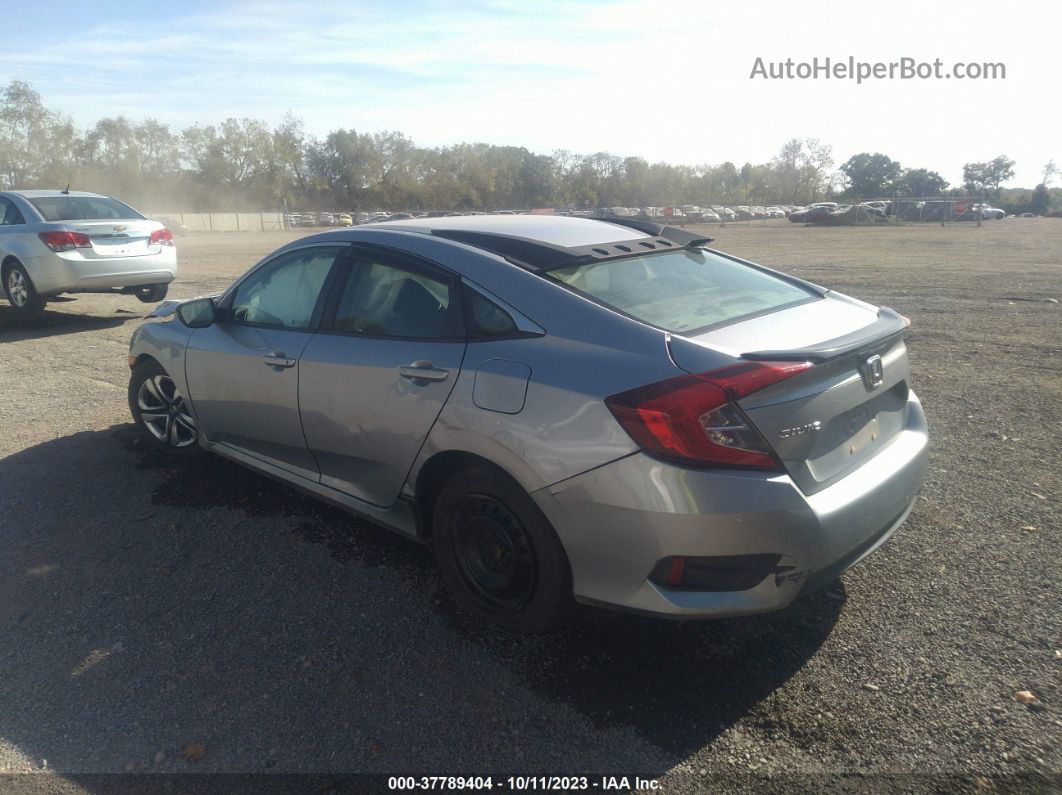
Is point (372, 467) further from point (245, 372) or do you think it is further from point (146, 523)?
point (146, 523)

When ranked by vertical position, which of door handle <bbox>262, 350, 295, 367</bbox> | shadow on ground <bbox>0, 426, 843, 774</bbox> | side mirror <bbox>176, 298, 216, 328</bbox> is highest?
side mirror <bbox>176, 298, 216, 328</bbox>

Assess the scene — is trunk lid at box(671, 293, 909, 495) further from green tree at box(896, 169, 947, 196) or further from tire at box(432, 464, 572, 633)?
green tree at box(896, 169, 947, 196)

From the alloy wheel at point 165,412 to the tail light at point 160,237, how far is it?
6316 mm

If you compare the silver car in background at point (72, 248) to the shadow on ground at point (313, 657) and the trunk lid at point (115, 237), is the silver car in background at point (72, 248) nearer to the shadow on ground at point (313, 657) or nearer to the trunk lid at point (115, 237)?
the trunk lid at point (115, 237)

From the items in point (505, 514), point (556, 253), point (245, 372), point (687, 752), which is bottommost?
point (687, 752)

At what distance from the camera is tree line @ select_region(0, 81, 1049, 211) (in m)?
83.8

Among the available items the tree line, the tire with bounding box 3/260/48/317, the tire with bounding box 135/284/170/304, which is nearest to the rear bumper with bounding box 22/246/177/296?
the tire with bounding box 3/260/48/317

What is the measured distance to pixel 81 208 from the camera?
10.6 m

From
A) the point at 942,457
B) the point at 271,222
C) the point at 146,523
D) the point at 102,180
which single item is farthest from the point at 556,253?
the point at 102,180

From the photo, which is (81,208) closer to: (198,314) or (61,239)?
(61,239)

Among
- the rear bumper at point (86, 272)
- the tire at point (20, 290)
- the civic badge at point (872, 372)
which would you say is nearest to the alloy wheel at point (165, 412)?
the civic badge at point (872, 372)

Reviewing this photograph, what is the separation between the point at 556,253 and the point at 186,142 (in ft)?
346

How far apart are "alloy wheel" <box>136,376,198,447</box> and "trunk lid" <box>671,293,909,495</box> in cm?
358

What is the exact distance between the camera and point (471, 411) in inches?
122
